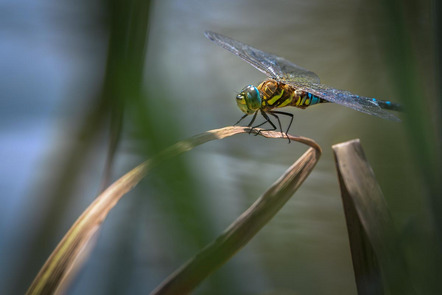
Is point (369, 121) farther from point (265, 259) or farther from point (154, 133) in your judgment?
point (154, 133)

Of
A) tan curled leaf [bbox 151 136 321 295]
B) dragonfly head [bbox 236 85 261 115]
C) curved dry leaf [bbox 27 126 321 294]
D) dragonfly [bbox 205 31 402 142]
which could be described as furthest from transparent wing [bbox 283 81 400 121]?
curved dry leaf [bbox 27 126 321 294]

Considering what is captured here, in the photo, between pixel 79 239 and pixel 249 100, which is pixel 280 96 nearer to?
pixel 249 100

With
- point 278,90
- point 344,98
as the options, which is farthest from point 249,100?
point 344,98

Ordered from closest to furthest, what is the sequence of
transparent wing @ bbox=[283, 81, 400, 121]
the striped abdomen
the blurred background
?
the blurred background → transparent wing @ bbox=[283, 81, 400, 121] → the striped abdomen

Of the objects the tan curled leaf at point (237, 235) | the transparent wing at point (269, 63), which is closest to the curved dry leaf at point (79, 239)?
the tan curled leaf at point (237, 235)

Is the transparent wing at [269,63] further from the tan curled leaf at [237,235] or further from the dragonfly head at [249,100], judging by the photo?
the tan curled leaf at [237,235]

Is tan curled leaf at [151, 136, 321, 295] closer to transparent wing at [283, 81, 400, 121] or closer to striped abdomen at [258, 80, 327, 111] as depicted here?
transparent wing at [283, 81, 400, 121]

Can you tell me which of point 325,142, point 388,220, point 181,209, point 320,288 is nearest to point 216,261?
point 181,209
